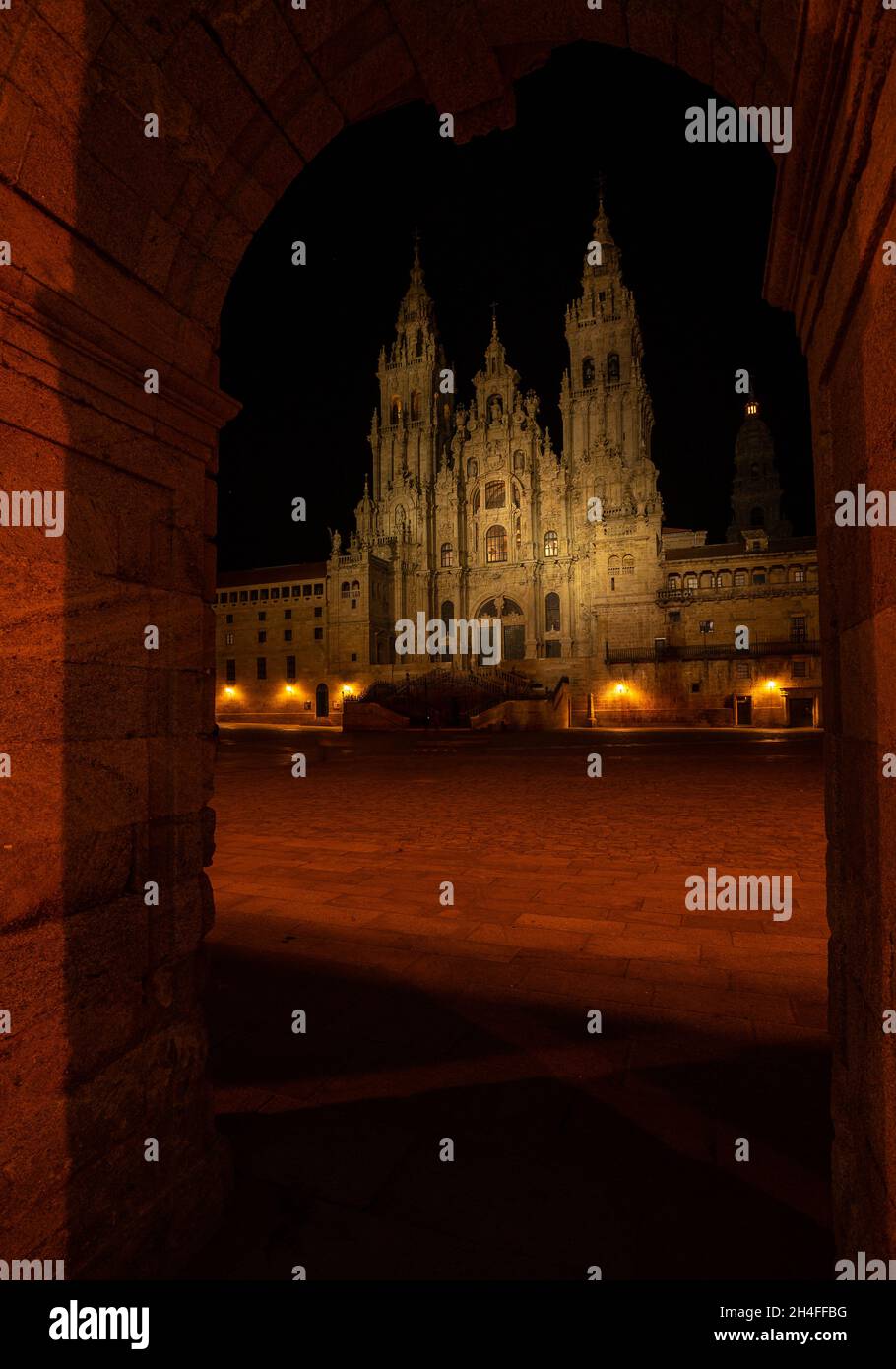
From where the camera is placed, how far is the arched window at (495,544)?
53.0m

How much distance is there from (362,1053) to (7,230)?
12.1 ft

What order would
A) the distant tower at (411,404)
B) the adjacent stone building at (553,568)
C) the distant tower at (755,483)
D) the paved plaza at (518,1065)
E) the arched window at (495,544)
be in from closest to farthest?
1. the paved plaza at (518,1065)
2. the adjacent stone building at (553,568)
3. the arched window at (495,544)
4. the distant tower at (411,404)
5. the distant tower at (755,483)

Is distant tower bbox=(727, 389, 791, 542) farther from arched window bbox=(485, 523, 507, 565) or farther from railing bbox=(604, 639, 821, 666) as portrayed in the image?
arched window bbox=(485, 523, 507, 565)

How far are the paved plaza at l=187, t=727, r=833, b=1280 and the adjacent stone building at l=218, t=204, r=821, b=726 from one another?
34703mm

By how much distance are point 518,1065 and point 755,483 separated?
6784 cm

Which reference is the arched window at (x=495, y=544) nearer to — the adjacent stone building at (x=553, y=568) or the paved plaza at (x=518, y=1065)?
the adjacent stone building at (x=553, y=568)

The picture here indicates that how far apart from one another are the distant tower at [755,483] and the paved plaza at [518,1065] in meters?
61.1

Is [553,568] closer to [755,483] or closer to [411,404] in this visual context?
[411,404]

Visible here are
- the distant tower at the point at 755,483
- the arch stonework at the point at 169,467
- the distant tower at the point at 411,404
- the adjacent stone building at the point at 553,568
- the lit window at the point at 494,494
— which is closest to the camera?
the arch stonework at the point at 169,467

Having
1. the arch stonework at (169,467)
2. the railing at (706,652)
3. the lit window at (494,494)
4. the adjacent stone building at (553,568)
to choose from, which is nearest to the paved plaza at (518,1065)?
the arch stonework at (169,467)

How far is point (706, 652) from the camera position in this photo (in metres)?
41.8

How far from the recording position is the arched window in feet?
174
